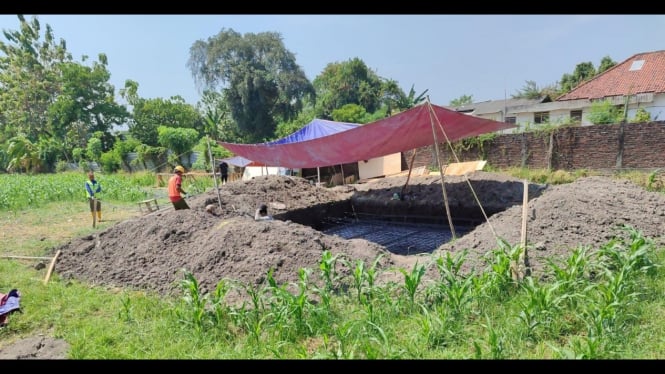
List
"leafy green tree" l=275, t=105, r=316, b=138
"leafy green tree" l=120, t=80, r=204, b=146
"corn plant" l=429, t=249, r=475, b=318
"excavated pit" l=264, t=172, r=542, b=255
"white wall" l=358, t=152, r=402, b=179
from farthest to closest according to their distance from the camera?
"leafy green tree" l=120, t=80, r=204, b=146, "leafy green tree" l=275, t=105, r=316, b=138, "white wall" l=358, t=152, r=402, b=179, "excavated pit" l=264, t=172, r=542, b=255, "corn plant" l=429, t=249, r=475, b=318

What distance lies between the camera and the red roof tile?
50.3 ft

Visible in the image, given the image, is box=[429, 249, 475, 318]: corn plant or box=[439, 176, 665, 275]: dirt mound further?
box=[439, 176, 665, 275]: dirt mound

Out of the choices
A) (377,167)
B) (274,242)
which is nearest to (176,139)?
(377,167)

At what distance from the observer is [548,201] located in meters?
4.69

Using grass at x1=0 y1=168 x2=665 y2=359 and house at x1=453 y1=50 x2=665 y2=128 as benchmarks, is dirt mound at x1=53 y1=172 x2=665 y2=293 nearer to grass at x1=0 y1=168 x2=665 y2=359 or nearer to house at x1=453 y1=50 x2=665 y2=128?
grass at x1=0 y1=168 x2=665 y2=359

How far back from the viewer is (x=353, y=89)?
2741 cm

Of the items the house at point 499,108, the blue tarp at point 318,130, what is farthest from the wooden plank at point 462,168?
the house at point 499,108

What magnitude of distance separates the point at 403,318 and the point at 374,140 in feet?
13.9

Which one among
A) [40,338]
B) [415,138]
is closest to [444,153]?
[415,138]

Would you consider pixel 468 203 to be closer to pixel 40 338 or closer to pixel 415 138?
pixel 415 138

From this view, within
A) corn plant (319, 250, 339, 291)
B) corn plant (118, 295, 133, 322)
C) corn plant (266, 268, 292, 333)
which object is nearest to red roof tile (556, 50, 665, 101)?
corn plant (319, 250, 339, 291)

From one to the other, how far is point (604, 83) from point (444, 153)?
9683 millimetres

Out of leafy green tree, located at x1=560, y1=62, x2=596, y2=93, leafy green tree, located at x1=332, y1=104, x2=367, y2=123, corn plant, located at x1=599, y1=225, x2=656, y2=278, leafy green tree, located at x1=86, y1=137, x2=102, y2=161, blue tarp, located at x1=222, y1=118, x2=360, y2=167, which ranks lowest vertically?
corn plant, located at x1=599, y1=225, x2=656, y2=278
